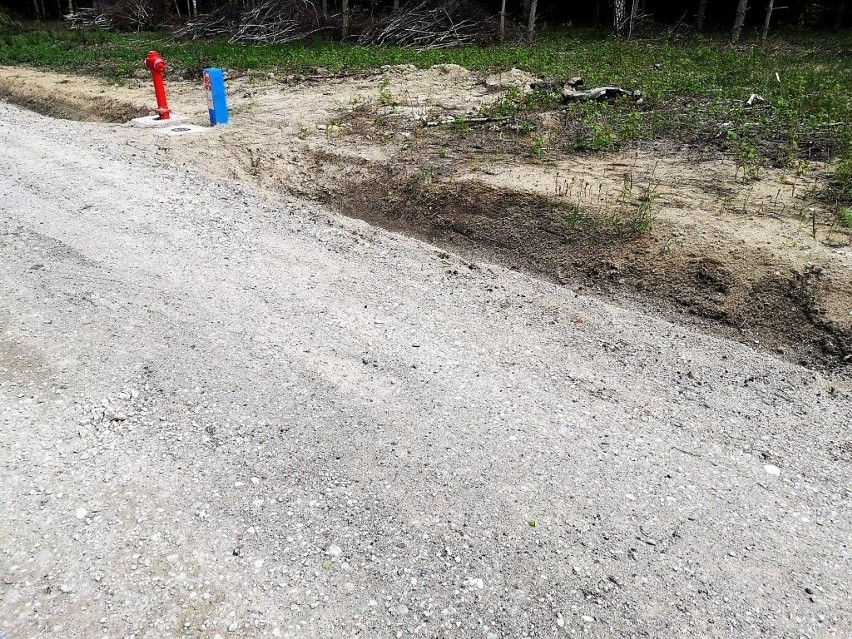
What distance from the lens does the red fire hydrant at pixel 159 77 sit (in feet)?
29.7

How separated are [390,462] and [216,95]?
7712 mm

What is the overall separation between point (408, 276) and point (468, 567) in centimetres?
303

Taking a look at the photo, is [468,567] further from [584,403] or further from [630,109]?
[630,109]

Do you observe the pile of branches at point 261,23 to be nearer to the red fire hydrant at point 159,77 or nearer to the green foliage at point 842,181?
the red fire hydrant at point 159,77

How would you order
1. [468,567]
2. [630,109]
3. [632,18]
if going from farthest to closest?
[632,18], [630,109], [468,567]

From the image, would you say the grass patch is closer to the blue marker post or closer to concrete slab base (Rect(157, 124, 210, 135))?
the blue marker post

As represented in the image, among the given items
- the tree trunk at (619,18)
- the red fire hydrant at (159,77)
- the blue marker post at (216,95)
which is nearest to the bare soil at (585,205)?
the blue marker post at (216,95)

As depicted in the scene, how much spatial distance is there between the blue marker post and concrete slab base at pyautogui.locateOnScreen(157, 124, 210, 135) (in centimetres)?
23

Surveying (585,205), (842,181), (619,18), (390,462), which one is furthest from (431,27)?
(390,462)

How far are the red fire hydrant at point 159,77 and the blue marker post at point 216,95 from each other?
0.68 meters

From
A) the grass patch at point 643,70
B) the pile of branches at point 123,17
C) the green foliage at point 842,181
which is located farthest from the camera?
the pile of branches at point 123,17

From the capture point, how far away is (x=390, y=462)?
3.32 m

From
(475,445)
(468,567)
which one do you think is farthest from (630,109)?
(468,567)

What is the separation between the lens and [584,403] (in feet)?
12.5
